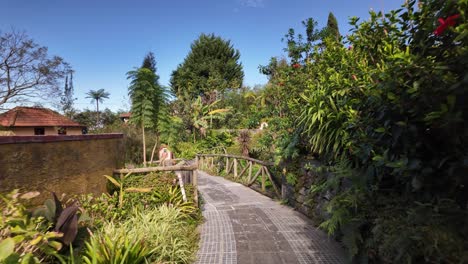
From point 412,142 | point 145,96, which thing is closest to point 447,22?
point 412,142

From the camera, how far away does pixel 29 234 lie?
1965 millimetres

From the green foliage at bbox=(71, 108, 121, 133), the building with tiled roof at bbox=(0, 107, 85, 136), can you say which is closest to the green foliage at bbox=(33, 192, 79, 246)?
the building with tiled roof at bbox=(0, 107, 85, 136)

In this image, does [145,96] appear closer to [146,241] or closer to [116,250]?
[146,241]

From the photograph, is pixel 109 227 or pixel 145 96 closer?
pixel 109 227

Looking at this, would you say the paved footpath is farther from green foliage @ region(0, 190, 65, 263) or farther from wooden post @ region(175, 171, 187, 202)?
green foliage @ region(0, 190, 65, 263)

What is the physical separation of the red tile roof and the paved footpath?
18664mm

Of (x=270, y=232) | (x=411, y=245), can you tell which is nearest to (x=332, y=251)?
(x=270, y=232)

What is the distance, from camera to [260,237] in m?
3.72

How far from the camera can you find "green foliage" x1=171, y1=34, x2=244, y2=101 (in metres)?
25.6

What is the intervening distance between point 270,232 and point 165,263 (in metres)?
1.82

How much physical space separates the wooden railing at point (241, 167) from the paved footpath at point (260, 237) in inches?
42.9

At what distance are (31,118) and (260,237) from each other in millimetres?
22069

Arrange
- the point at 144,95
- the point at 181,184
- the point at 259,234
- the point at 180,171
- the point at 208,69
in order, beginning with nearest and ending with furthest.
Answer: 1. the point at 259,234
2. the point at 181,184
3. the point at 180,171
4. the point at 144,95
5. the point at 208,69

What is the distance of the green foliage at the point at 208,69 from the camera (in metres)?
25.6
